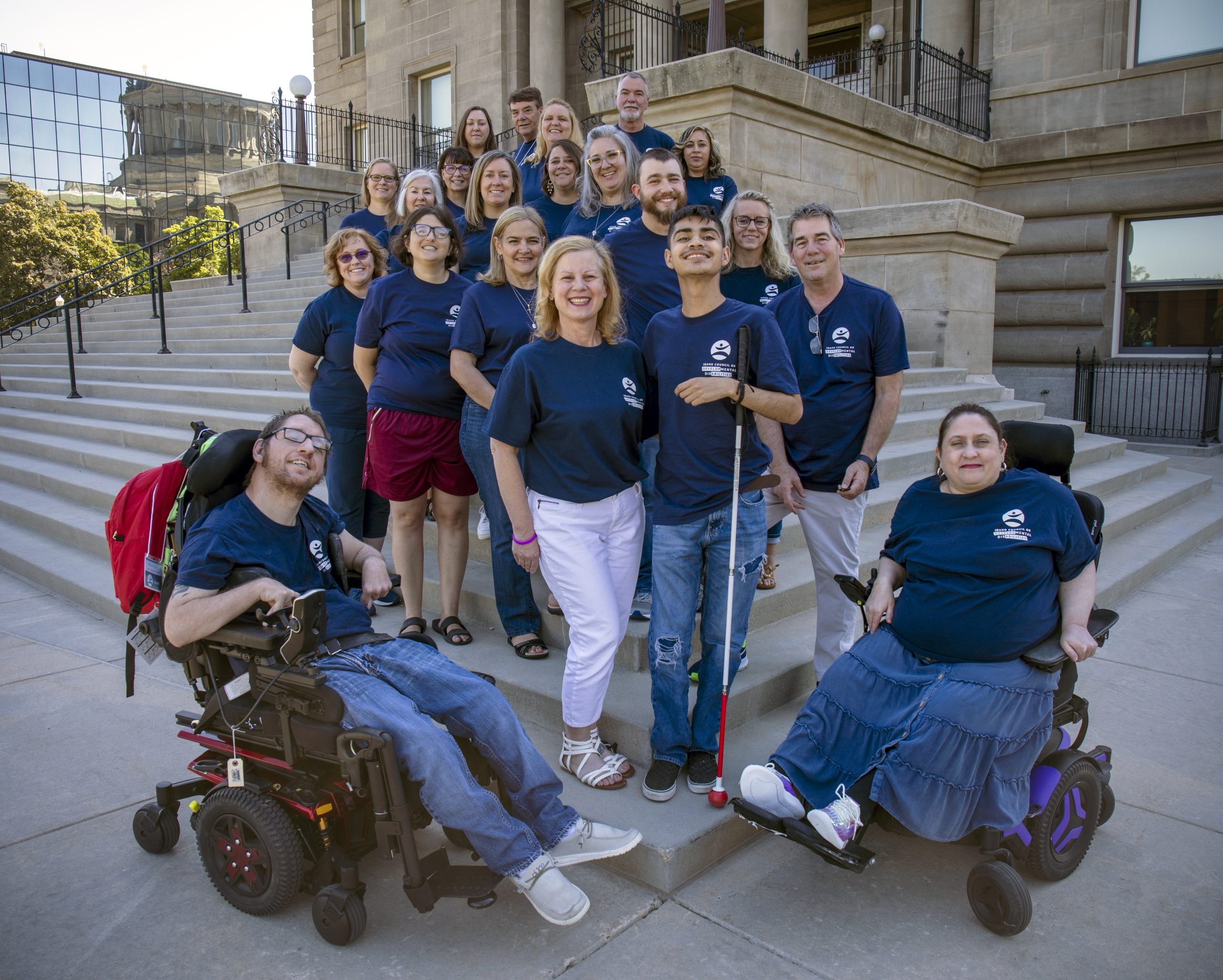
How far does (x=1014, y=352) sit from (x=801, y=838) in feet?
39.2

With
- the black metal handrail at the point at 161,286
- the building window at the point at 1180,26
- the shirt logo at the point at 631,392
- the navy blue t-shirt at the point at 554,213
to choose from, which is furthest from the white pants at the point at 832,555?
the building window at the point at 1180,26

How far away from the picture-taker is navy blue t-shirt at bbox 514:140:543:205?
5152 millimetres

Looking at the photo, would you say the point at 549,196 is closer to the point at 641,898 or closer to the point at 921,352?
the point at 641,898

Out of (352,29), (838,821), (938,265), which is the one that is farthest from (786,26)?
(352,29)

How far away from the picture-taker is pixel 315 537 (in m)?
3.15

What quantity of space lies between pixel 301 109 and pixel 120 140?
135ft

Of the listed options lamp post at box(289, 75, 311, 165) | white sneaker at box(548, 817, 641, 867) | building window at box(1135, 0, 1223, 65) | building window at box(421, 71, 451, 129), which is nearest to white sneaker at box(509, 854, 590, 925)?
white sneaker at box(548, 817, 641, 867)

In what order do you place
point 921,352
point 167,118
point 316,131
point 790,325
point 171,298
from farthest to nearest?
point 167,118 → point 316,131 → point 171,298 → point 921,352 → point 790,325

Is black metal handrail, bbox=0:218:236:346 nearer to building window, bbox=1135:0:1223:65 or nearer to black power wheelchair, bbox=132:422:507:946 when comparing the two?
black power wheelchair, bbox=132:422:507:946

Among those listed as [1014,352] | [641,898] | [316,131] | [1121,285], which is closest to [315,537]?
[641,898]

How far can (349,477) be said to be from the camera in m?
4.86

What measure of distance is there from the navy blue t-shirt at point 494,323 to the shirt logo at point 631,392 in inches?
34.1

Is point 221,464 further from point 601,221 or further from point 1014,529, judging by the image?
point 1014,529

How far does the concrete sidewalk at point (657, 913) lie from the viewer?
259 cm
